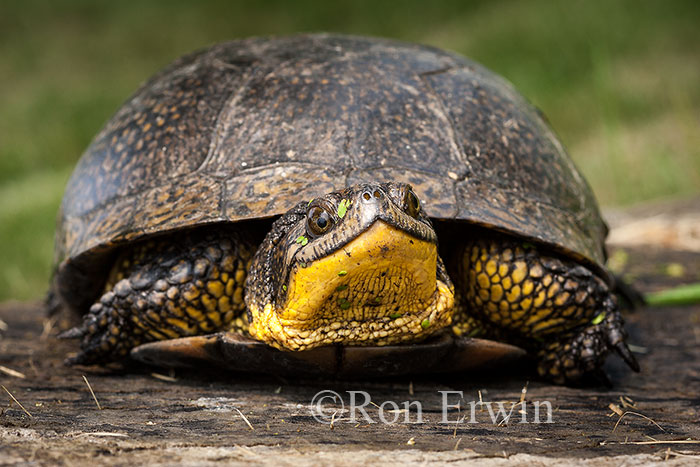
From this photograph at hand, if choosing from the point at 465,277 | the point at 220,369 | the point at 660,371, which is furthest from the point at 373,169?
the point at 660,371

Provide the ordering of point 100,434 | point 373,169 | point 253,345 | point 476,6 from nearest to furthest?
point 100,434 → point 253,345 → point 373,169 → point 476,6

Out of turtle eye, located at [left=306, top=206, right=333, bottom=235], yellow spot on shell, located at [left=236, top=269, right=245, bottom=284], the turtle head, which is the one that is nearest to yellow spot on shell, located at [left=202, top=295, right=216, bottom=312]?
yellow spot on shell, located at [left=236, top=269, right=245, bottom=284]

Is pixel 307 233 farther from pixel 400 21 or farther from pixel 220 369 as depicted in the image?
pixel 400 21

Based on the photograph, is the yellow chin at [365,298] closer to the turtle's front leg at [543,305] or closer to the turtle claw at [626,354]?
the turtle's front leg at [543,305]

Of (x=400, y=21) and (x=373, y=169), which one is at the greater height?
(x=400, y=21)

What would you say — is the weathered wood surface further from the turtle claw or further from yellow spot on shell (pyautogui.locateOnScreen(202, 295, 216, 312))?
yellow spot on shell (pyautogui.locateOnScreen(202, 295, 216, 312))
